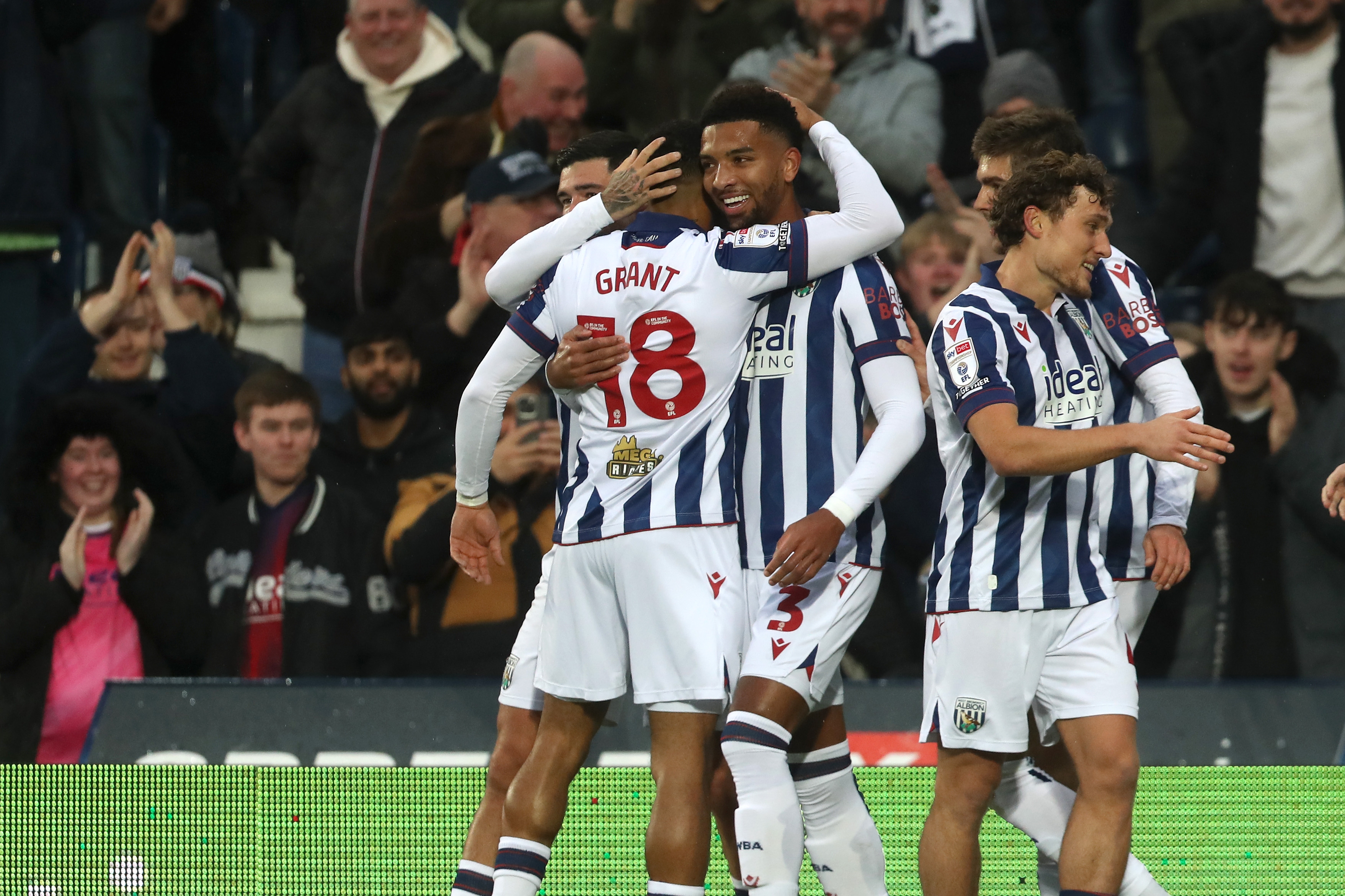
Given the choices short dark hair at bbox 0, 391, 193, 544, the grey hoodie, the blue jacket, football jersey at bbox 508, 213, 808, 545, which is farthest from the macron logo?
the blue jacket

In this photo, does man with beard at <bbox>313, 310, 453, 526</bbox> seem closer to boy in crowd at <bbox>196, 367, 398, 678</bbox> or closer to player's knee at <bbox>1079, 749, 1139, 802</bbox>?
boy in crowd at <bbox>196, 367, 398, 678</bbox>

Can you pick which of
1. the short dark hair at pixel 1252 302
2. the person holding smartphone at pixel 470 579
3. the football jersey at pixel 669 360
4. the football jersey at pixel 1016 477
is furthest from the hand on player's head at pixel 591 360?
the short dark hair at pixel 1252 302

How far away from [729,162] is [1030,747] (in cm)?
165

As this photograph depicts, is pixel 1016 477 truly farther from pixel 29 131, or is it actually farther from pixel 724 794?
pixel 29 131

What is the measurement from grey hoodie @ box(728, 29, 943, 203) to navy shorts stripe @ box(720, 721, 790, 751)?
3677 millimetres

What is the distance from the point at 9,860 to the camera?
15.3 ft

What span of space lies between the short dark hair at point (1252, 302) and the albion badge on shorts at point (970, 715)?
11.8 feet

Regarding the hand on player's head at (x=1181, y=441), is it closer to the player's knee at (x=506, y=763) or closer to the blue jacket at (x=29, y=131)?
the player's knee at (x=506, y=763)

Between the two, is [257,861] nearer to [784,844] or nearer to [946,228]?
[784,844]

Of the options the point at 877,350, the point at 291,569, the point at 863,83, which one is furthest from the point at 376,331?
the point at 877,350

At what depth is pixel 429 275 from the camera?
708cm

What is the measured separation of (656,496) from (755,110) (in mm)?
1020

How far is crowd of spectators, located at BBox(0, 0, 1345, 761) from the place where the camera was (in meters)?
6.46

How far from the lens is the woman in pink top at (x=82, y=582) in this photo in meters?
6.52
